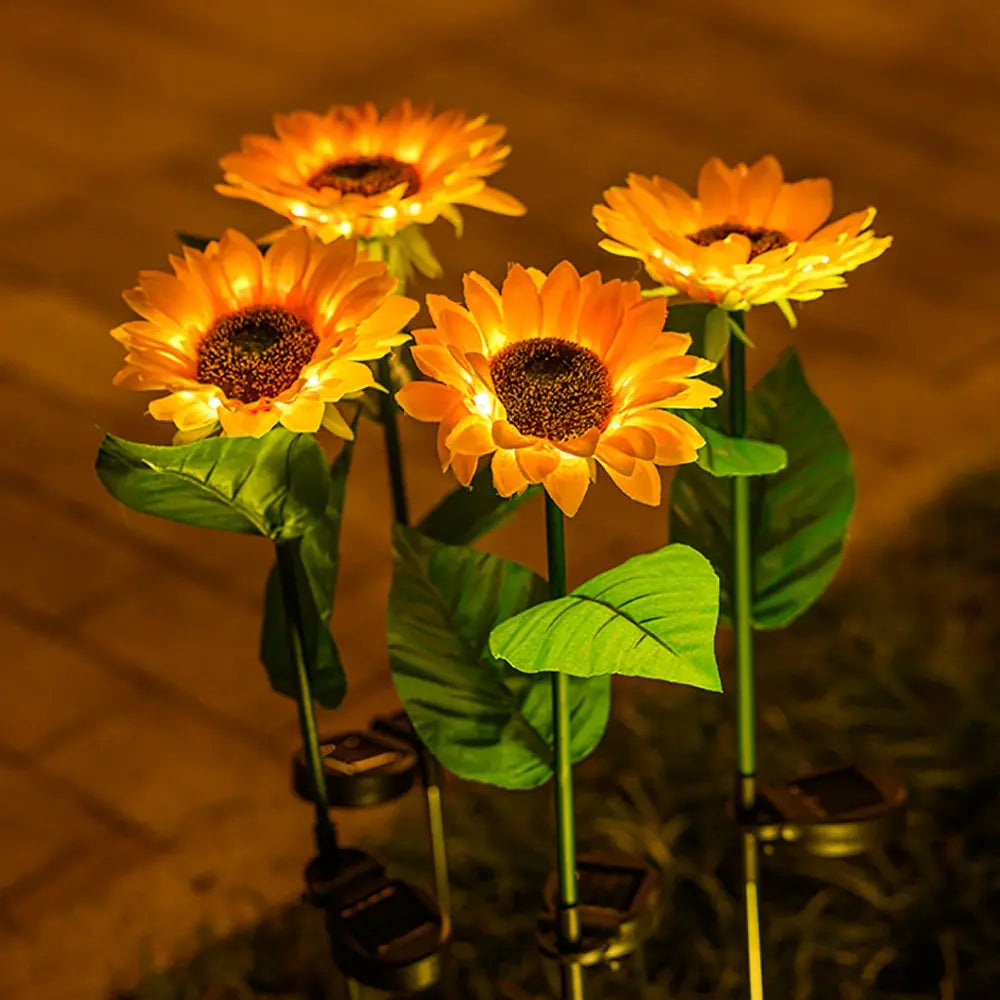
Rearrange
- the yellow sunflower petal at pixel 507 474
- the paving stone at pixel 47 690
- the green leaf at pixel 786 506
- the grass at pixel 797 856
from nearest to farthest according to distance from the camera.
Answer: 1. the yellow sunflower petal at pixel 507 474
2. the green leaf at pixel 786 506
3. the grass at pixel 797 856
4. the paving stone at pixel 47 690

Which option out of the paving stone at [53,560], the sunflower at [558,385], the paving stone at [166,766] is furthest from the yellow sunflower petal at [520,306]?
the paving stone at [53,560]

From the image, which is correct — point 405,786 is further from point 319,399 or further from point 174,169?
point 174,169

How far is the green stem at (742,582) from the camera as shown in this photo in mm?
917

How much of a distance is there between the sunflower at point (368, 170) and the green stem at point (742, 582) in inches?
5.7

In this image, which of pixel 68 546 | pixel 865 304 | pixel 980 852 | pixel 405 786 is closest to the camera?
pixel 405 786

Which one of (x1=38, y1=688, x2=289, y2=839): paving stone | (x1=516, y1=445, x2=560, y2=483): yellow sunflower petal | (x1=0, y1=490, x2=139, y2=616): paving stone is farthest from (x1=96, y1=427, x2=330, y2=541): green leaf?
(x1=0, y1=490, x2=139, y2=616): paving stone

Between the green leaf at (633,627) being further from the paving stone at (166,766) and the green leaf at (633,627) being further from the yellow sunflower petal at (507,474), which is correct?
the paving stone at (166,766)

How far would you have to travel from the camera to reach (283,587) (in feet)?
2.88

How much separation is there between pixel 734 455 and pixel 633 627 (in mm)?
144

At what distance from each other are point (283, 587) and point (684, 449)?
0.24 m

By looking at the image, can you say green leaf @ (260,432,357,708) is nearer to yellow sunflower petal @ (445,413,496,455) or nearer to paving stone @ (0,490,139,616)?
yellow sunflower petal @ (445,413,496,455)

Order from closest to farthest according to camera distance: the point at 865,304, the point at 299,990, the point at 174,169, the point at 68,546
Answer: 1. the point at 299,990
2. the point at 68,546
3. the point at 865,304
4. the point at 174,169

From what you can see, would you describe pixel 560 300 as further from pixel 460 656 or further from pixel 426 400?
pixel 460 656

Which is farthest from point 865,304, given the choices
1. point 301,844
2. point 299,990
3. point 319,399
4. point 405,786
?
point 319,399
